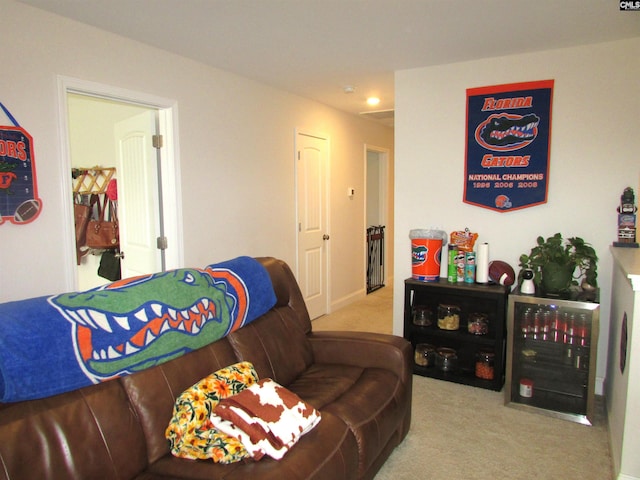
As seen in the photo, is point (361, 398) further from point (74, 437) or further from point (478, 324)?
point (478, 324)

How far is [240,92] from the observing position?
3.75m

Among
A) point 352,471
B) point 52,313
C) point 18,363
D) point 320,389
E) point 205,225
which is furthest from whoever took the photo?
point 205,225

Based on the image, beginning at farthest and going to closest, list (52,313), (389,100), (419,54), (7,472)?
(389,100)
(419,54)
(52,313)
(7,472)

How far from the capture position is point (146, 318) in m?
1.70

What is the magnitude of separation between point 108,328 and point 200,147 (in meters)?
2.10

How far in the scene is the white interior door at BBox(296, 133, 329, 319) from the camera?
461cm

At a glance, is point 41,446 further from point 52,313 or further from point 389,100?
point 389,100

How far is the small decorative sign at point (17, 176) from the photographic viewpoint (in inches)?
88.7

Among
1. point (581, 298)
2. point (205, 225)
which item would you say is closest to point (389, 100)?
point (205, 225)

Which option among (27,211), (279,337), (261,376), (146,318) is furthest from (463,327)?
(27,211)

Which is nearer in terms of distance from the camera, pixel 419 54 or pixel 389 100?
pixel 419 54

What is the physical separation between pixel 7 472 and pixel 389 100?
4360 mm

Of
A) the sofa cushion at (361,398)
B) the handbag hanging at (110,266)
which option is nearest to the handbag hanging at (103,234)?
the handbag hanging at (110,266)

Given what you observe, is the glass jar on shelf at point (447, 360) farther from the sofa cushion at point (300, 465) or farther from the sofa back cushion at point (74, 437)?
the sofa back cushion at point (74, 437)
